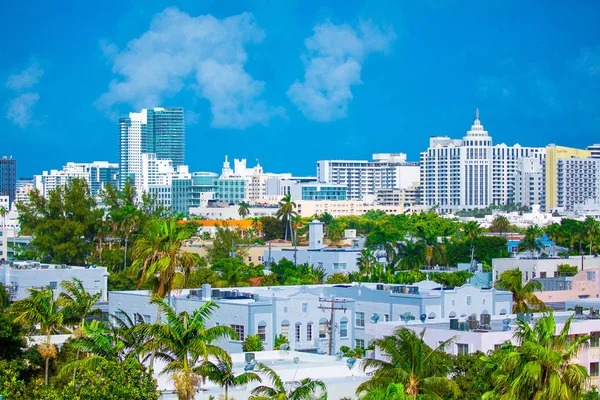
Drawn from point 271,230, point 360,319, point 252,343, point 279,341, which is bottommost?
point 279,341

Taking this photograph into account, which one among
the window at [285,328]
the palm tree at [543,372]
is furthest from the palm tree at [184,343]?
the window at [285,328]

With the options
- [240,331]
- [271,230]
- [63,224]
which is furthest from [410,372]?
[271,230]

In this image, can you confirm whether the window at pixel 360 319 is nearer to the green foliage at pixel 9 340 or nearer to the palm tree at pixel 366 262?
the green foliage at pixel 9 340

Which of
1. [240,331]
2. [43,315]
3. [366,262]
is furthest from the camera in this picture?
[366,262]

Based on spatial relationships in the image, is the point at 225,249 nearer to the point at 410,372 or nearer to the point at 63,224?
the point at 63,224

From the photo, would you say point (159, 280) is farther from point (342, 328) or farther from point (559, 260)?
point (559, 260)

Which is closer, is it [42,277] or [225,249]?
[42,277]

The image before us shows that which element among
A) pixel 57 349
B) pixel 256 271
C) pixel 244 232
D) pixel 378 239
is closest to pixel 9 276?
pixel 256 271

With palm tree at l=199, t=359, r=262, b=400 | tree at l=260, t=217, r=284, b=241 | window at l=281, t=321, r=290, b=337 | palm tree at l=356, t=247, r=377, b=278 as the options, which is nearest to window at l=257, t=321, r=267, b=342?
window at l=281, t=321, r=290, b=337
